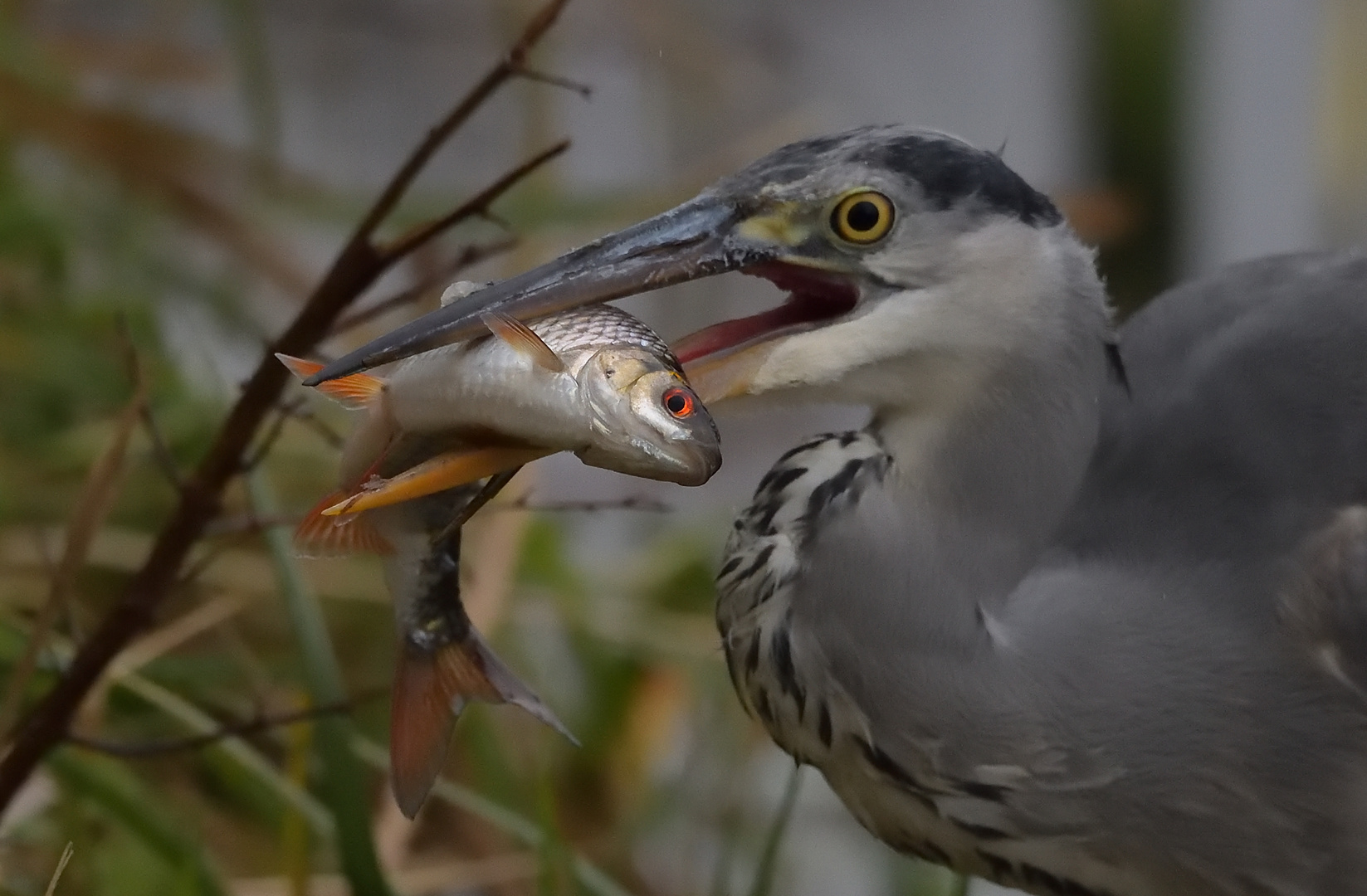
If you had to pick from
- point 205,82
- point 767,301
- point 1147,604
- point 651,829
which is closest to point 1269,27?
point 767,301

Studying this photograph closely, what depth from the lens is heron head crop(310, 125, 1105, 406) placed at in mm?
677

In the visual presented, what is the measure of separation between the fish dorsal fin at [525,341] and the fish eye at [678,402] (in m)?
0.04

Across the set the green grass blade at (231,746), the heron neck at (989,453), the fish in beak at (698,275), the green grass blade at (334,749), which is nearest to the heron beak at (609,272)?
the fish in beak at (698,275)

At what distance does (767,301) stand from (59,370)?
2.55ft

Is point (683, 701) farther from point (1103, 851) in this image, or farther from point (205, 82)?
point (205, 82)

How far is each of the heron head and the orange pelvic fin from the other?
0.53 feet

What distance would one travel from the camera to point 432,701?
0.65 meters

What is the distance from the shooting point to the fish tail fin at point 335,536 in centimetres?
63

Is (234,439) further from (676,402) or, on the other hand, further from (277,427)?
(676,402)

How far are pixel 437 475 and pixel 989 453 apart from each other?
0.87 feet

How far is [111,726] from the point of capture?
3.99ft

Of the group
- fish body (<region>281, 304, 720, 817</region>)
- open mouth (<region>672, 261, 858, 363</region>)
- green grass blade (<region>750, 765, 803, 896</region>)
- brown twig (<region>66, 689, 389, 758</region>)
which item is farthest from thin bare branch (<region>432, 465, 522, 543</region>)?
green grass blade (<region>750, 765, 803, 896</region>)

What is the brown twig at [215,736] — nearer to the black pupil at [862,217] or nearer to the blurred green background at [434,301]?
the blurred green background at [434,301]

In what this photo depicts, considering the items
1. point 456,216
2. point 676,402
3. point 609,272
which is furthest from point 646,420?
point 456,216
